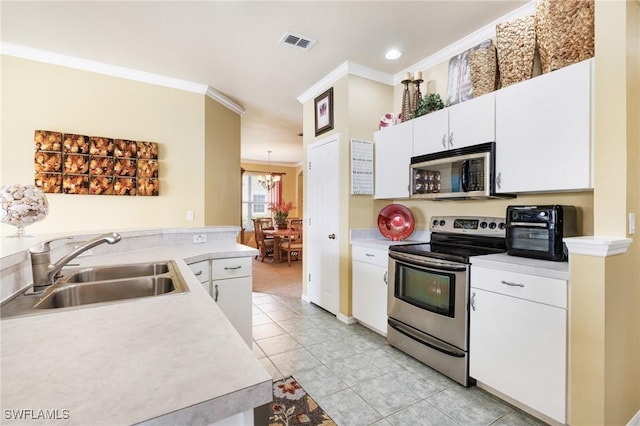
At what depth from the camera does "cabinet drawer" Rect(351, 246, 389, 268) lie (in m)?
2.71

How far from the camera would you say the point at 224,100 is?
4.04 meters

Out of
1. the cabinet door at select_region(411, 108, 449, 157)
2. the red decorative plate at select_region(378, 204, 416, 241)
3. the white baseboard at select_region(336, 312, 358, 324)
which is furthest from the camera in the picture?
the white baseboard at select_region(336, 312, 358, 324)

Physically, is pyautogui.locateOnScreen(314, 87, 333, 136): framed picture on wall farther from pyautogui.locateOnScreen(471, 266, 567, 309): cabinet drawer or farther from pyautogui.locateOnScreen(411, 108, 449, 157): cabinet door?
pyautogui.locateOnScreen(471, 266, 567, 309): cabinet drawer

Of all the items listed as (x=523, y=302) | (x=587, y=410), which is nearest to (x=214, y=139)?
(x=523, y=302)

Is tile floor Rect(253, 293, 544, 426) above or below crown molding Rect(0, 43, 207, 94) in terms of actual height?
below

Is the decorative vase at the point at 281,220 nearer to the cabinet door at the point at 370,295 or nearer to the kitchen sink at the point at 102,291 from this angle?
the cabinet door at the point at 370,295

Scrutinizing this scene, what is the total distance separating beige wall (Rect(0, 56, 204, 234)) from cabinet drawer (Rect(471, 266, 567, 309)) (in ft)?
10.1

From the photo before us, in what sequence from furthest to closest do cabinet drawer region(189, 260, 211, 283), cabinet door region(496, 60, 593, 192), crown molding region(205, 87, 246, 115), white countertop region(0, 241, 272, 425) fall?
crown molding region(205, 87, 246, 115) < cabinet drawer region(189, 260, 211, 283) < cabinet door region(496, 60, 593, 192) < white countertop region(0, 241, 272, 425)

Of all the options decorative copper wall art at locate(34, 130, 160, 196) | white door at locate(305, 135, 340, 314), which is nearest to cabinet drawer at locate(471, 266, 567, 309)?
white door at locate(305, 135, 340, 314)

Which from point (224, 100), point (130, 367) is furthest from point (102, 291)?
point (224, 100)

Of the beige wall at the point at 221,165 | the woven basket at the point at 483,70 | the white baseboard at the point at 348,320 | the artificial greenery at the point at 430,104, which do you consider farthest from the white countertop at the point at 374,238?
the beige wall at the point at 221,165

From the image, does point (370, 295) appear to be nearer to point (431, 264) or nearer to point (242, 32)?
point (431, 264)

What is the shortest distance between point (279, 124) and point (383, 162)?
2.78m

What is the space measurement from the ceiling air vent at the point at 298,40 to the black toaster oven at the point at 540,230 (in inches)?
83.8
